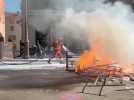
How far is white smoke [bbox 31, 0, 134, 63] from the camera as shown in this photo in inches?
742

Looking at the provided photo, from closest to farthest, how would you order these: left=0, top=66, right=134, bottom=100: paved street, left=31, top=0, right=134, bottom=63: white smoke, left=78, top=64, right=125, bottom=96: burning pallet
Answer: left=0, top=66, right=134, bottom=100: paved street
left=78, top=64, right=125, bottom=96: burning pallet
left=31, top=0, right=134, bottom=63: white smoke

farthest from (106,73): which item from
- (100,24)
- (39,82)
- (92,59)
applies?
(39,82)

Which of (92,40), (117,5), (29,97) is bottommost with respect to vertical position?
(29,97)

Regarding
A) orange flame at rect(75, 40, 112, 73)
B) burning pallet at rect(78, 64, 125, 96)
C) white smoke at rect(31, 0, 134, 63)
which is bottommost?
burning pallet at rect(78, 64, 125, 96)

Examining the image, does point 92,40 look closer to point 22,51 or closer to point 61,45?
point 61,45

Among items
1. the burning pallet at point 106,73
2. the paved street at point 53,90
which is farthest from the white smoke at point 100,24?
the paved street at point 53,90

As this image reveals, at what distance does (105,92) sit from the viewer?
48.9 ft

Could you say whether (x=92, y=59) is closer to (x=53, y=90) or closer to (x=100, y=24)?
(x=100, y=24)

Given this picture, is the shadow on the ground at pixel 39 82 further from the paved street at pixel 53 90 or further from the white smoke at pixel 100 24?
the white smoke at pixel 100 24

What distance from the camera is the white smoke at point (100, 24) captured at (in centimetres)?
1884

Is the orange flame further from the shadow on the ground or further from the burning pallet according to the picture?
the burning pallet

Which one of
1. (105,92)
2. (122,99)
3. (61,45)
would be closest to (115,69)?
(105,92)

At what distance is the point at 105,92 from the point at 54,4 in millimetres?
9007

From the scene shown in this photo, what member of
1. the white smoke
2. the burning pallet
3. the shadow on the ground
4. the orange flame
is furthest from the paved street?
the white smoke
